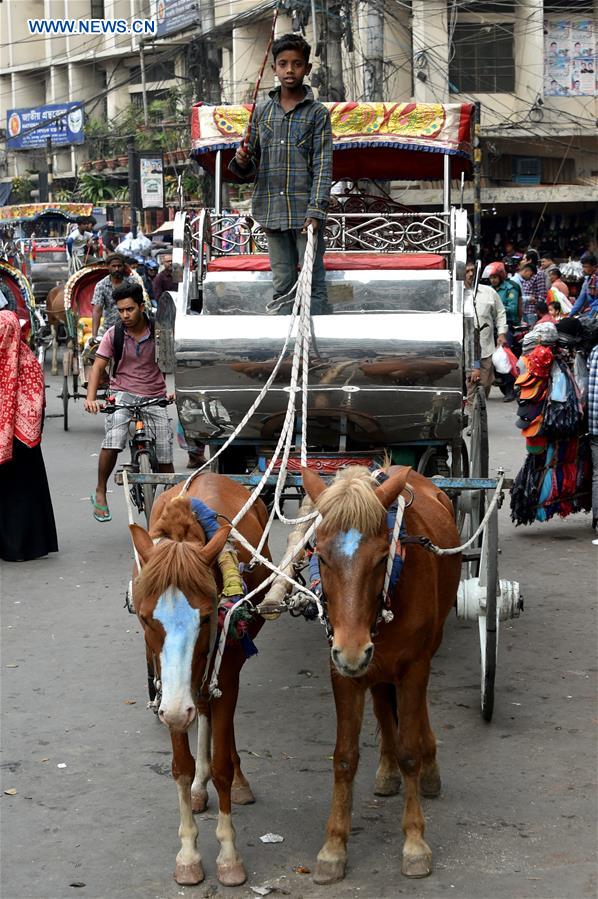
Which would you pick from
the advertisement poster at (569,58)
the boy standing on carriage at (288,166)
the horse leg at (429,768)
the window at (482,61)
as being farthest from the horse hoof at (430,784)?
the advertisement poster at (569,58)

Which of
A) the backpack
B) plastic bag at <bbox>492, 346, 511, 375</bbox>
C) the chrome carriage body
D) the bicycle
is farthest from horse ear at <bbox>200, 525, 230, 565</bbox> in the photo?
plastic bag at <bbox>492, 346, 511, 375</bbox>

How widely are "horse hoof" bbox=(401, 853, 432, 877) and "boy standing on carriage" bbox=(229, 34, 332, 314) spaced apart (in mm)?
3256

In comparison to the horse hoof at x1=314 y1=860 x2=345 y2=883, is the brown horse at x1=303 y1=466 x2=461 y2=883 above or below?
above

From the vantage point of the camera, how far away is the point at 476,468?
25.9 ft

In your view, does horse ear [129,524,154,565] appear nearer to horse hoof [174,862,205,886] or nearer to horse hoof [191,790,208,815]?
horse hoof [174,862,205,886]

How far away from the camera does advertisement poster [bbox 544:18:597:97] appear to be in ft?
96.9

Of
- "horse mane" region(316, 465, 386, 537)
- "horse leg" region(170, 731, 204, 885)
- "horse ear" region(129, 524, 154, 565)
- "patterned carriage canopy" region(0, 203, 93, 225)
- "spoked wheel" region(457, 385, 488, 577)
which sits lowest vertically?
"horse leg" region(170, 731, 204, 885)

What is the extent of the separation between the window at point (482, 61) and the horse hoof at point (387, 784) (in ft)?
87.5

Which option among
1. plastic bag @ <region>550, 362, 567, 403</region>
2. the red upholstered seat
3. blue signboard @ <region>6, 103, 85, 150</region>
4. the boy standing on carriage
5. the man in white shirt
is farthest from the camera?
blue signboard @ <region>6, 103, 85, 150</region>

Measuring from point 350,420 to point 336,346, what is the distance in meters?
0.40

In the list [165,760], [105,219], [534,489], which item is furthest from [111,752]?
[105,219]

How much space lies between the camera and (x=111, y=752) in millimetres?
5531

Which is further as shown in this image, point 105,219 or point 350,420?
point 105,219

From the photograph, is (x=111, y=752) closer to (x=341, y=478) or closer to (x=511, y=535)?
(x=341, y=478)
